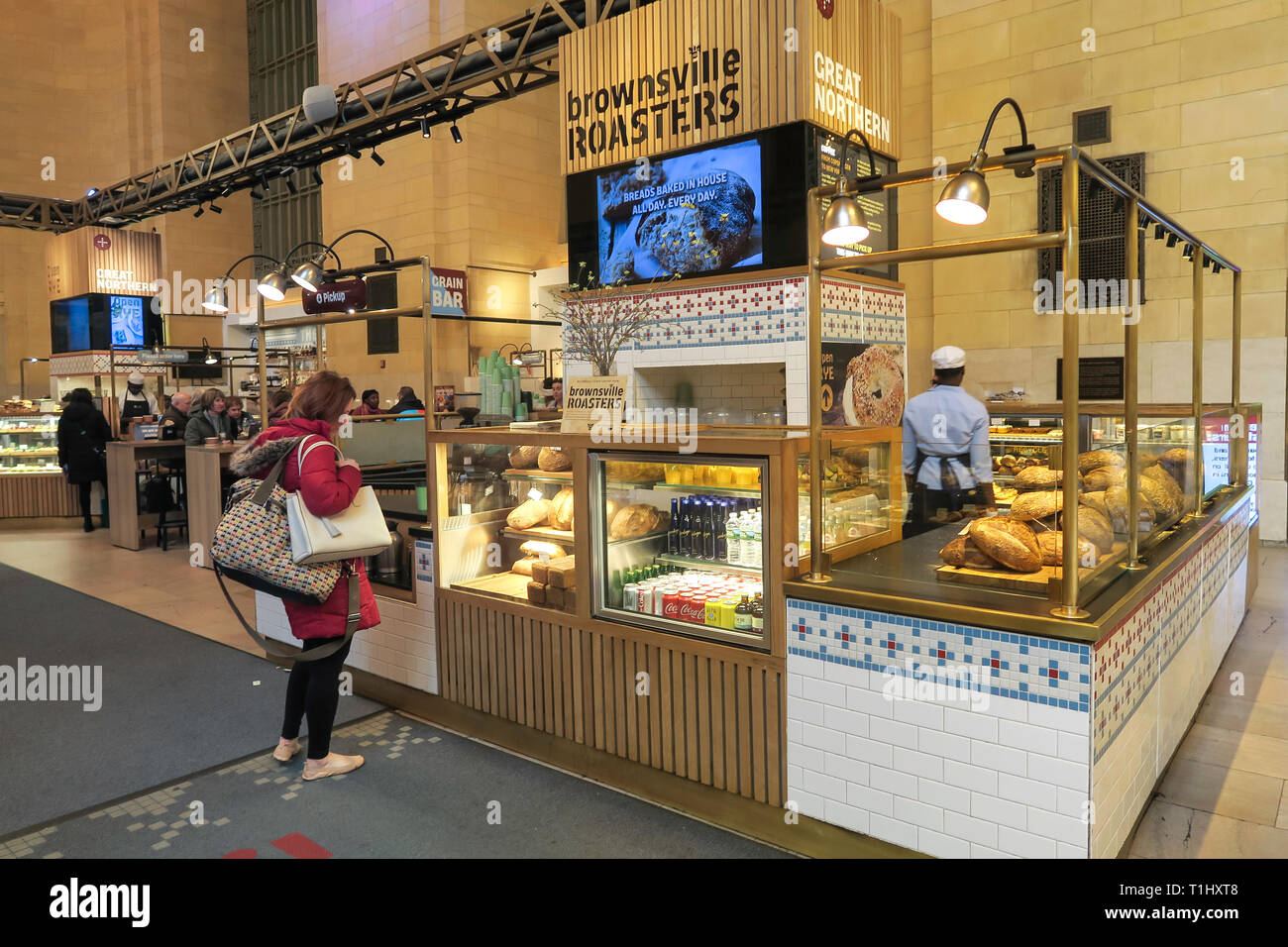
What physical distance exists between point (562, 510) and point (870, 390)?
1.79 meters

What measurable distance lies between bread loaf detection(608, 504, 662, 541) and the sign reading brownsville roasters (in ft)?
11.2

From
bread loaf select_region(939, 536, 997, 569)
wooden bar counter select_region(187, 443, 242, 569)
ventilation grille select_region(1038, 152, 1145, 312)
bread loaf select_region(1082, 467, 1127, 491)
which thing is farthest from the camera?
ventilation grille select_region(1038, 152, 1145, 312)

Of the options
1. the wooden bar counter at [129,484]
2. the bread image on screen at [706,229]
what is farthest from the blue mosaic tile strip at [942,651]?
the wooden bar counter at [129,484]

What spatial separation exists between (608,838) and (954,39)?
9443mm

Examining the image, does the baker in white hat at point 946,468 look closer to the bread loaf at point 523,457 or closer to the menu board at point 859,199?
the bread loaf at point 523,457

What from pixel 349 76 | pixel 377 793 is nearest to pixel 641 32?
pixel 377 793

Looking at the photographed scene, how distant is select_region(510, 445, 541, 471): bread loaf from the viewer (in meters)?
3.94

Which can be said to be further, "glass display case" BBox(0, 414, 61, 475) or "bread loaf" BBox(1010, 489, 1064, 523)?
"glass display case" BBox(0, 414, 61, 475)

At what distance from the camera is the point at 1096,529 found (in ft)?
9.09

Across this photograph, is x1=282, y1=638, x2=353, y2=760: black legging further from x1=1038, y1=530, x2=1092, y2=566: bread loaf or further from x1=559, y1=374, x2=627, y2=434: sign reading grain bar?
x1=1038, y1=530, x2=1092, y2=566: bread loaf

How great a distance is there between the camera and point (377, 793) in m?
3.37

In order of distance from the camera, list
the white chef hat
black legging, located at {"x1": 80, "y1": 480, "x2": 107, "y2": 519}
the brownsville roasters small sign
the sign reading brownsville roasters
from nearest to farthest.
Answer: the white chef hat, the brownsville roasters small sign, the sign reading brownsville roasters, black legging, located at {"x1": 80, "y1": 480, "x2": 107, "y2": 519}

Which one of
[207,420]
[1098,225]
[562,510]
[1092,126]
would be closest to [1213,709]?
[562,510]

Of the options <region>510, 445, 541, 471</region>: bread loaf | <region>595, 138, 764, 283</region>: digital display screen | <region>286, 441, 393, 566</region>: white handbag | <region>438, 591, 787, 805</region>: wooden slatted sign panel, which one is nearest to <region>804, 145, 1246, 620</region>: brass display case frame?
<region>438, 591, 787, 805</region>: wooden slatted sign panel
